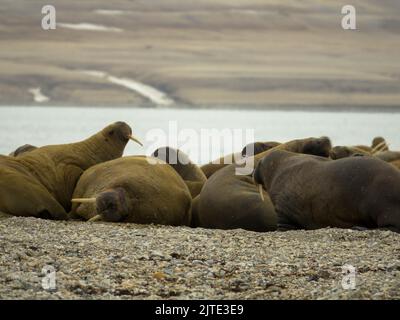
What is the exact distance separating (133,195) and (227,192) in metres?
1.12

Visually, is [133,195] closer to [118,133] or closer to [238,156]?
[118,133]

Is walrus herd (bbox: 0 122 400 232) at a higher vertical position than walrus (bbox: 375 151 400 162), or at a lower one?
higher

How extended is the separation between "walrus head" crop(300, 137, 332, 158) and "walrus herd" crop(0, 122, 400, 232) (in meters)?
0.01

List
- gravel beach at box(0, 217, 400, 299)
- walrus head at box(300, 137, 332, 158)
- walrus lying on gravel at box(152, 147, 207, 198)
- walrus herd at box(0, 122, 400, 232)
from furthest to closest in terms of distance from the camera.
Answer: walrus lying on gravel at box(152, 147, 207, 198)
walrus head at box(300, 137, 332, 158)
walrus herd at box(0, 122, 400, 232)
gravel beach at box(0, 217, 400, 299)

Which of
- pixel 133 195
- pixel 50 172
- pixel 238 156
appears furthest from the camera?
pixel 238 156

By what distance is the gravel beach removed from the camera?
6.80 meters

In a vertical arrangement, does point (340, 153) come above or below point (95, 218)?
above

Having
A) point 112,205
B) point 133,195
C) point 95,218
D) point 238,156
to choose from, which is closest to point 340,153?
point 238,156

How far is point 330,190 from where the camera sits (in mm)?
9852

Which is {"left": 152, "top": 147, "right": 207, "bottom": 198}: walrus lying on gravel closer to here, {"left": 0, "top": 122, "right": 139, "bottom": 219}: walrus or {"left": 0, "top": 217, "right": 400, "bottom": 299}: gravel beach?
{"left": 0, "top": 122, "right": 139, "bottom": 219}: walrus

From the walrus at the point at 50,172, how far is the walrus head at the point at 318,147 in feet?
8.04

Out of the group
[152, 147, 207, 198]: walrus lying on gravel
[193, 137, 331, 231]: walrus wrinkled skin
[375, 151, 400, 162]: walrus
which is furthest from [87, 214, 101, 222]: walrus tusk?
[375, 151, 400, 162]: walrus

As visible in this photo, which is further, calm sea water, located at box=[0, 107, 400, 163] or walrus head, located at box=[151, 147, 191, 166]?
calm sea water, located at box=[0, 107, 400, 163]

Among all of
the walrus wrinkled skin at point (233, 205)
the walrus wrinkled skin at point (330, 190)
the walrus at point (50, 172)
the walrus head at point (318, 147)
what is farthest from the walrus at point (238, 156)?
the walrus wrinkled skin at point (330, 190)
